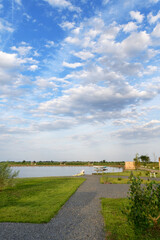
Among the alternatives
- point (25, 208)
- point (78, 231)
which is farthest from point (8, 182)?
point (78, 231)

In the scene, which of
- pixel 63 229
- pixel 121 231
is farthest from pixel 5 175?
pixel 121 231

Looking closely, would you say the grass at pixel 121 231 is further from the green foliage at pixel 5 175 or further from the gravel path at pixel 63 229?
the green foliage at pixel 5 175

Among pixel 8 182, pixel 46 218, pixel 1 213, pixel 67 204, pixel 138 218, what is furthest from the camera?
pixel 8 182

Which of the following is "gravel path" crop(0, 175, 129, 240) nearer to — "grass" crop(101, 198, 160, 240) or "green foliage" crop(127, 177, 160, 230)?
"grass" crop(101, 198, 160, 240)

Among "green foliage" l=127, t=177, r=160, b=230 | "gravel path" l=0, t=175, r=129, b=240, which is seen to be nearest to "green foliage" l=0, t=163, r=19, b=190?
"gravel path" l=0, t=175, r=129, b=240

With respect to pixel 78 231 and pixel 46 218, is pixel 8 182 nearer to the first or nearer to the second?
pixel 46 218

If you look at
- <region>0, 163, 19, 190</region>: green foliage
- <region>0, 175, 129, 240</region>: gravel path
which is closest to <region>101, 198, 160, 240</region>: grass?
<region>0, 175, 129, 240</region>: gravel path

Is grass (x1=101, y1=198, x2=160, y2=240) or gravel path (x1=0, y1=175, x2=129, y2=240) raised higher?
grass (x1=101, y1=198, x2=160, y2=240)

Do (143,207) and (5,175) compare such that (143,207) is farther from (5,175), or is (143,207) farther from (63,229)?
(5,175)

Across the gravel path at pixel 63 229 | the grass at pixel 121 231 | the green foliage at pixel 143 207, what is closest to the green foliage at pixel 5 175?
the gravel path at pixel 63 229

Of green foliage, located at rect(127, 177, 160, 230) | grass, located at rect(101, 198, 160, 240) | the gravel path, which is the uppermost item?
green foliage, located at rect(127, 177, 160, 230)

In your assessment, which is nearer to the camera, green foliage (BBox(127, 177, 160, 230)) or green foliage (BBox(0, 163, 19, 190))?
green foliage (BBox(127, 177, 160, 230))

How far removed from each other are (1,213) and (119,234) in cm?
528

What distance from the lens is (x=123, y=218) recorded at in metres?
7.28
